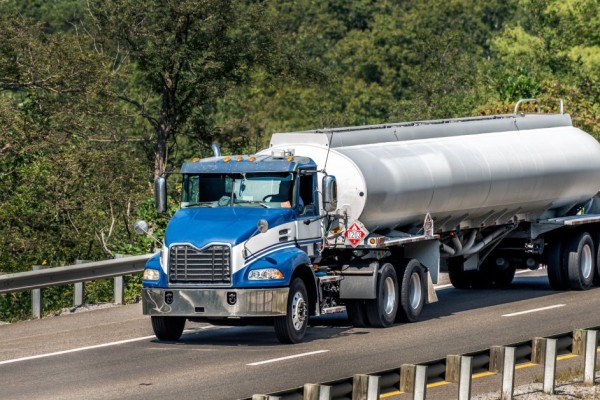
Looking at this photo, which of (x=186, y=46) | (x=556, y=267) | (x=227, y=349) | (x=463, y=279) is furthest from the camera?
(x=186, y=46)

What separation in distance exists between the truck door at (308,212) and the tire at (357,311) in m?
1.24

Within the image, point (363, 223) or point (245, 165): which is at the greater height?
point (245, 165)

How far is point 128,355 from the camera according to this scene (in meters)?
19.1

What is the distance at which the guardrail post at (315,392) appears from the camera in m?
12.0

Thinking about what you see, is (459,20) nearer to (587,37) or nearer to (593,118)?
(587,37)

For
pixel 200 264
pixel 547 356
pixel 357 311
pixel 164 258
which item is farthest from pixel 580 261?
pixel 547 356

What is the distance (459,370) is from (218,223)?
6686 millimetres

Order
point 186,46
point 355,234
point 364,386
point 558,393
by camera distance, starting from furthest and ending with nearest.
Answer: point 186,46, point 355,234, point 558,393, point 364,386

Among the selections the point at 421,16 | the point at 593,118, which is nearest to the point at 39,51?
the point at 593,118

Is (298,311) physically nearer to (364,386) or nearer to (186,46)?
(364,386)

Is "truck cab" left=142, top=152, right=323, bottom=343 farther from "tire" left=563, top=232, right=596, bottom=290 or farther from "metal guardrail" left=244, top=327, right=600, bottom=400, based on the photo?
"tire" left=563, top=232, right=596, bottom=290

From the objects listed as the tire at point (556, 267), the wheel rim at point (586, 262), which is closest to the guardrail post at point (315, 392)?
the tire at point (556, 267)

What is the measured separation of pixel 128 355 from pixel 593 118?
110ft

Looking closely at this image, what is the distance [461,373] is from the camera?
13781mm
